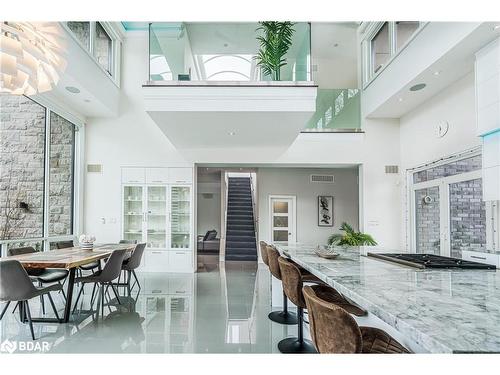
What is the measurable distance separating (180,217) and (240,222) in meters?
3.75

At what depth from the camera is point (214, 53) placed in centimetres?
Answer: 605

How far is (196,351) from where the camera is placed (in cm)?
298

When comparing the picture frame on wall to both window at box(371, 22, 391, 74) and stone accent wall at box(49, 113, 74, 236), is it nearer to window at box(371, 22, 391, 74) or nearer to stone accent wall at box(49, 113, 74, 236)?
window at box(371, 22, 391, 74)

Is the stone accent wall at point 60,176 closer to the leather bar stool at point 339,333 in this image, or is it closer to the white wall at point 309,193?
the white wall at point 309,193

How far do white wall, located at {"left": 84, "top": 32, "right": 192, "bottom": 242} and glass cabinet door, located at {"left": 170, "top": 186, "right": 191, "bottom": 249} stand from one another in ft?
2.25

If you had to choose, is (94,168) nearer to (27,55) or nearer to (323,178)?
(27,55)

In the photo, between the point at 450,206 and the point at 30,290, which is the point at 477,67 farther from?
the point at 30,290

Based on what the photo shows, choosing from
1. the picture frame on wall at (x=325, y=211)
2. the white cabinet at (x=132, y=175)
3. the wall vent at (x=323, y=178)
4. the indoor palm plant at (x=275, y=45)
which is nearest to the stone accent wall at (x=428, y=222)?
the picture frame on wall at (x=325, y=211)

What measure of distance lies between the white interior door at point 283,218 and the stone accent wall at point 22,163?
5.55 metres

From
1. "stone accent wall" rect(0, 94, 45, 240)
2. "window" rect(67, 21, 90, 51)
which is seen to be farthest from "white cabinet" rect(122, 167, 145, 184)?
"window" rect(67, 21, 90, 51)

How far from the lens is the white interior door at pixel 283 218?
9.18 metres

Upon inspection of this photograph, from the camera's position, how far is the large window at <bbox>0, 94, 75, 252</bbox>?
5.16 meters
